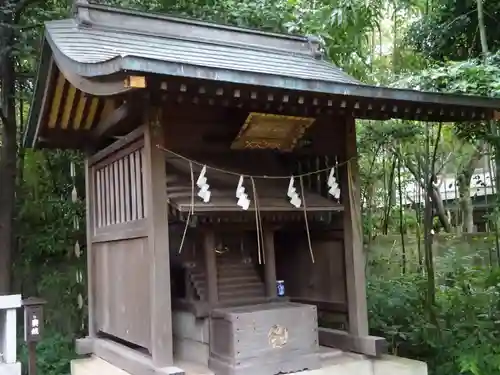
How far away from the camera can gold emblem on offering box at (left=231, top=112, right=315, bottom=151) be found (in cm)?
437

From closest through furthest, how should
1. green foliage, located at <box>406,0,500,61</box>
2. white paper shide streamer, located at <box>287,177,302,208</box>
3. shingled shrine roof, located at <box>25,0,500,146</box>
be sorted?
1. shingled shrine roof, located at <box>25,0,500,146</box>
2. white paper shide streamer, located at <box>287,177,302,208</box>
3. green foliage, located at <box>406,0,500,61</box>

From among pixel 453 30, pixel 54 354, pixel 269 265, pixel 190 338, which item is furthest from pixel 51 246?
pixel 453 30

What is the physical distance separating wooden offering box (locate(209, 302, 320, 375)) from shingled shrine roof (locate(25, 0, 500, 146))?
179cm

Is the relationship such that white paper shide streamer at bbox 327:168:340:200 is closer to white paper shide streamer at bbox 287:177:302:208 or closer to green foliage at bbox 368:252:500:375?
white paper shide streamer at bbox 287:177:302:208

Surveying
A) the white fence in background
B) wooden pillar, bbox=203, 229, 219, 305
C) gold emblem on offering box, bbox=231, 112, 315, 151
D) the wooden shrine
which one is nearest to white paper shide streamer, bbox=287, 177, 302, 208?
the wooden shrine

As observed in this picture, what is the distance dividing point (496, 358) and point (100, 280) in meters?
3.86

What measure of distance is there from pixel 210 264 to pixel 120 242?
84cm

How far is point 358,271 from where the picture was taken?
476cm

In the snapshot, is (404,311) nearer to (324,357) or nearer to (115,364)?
(324,357)

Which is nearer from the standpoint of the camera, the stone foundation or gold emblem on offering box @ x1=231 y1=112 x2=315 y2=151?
gold emblem on offering box @ x1=231 y1=112 x2=315 y2=151

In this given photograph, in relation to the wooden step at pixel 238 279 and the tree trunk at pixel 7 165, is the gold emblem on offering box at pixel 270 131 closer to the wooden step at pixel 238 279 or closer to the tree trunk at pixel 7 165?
the wooden step at pixel 238 279

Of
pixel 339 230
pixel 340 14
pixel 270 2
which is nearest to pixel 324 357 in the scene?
pixel 339 230

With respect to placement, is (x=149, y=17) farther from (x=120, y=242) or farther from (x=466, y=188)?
(x=466, y=188)

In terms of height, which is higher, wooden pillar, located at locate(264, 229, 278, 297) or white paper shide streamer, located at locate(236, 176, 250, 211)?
white paper shide streamer, located at locate(236, 176, 250, 211)
